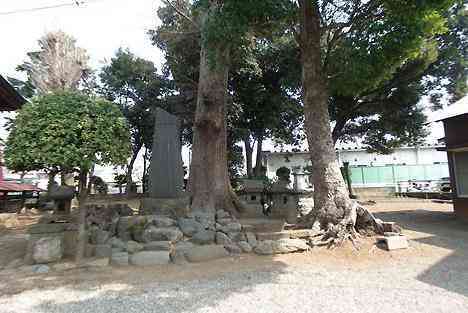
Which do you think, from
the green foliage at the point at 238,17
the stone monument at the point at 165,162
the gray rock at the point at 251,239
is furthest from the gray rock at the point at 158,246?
the green foliage at the point at 238,17

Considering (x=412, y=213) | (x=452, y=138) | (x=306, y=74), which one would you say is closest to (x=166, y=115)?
(x=306, y=74)

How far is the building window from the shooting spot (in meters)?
11.6

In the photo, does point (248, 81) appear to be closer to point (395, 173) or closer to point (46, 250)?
point (46, 250)

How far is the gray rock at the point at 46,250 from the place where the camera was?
6348 millimetres

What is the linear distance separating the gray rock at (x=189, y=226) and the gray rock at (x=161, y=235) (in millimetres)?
199

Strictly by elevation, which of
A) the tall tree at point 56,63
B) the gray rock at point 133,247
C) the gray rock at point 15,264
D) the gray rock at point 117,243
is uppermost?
the tall tree at point 56,63

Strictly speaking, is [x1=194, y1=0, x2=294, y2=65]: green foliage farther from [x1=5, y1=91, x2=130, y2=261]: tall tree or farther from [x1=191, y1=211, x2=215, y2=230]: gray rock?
[x1=191, y1=211, x2=215, y2=230]: gray rock

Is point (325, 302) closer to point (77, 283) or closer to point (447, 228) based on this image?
point (77, 283)

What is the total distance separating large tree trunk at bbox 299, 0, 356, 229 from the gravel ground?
0.97 metres

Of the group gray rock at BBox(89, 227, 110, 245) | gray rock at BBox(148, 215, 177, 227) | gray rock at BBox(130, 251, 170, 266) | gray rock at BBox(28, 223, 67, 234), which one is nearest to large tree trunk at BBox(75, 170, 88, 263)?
gray rock at BBox(89, 227, 110, 245)

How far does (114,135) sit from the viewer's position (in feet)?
21.2

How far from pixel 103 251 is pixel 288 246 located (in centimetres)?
370

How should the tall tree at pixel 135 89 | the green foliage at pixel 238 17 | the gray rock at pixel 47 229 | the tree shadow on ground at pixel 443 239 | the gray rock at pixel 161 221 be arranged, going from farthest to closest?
the tall tree at pixel 135 89 < the gray rock at pixel 161 221 < the gray rock at pixel 47 229 < the green foliage at pixel 238 17 < the tree shadow on ground at pixel 443 239

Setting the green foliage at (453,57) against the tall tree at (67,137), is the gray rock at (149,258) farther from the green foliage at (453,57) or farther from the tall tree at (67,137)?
the green foliage at (453,57)
